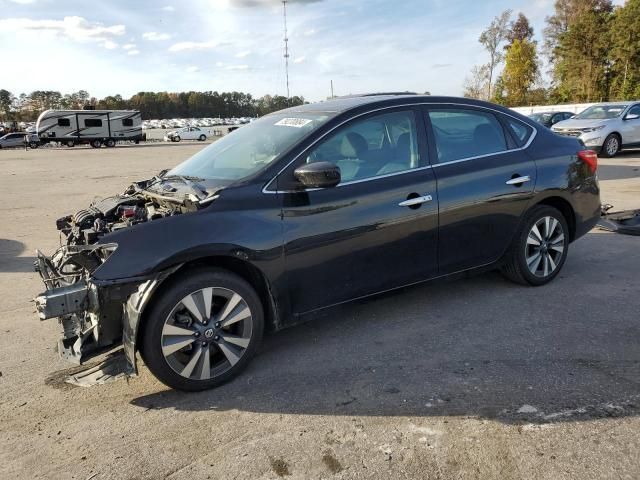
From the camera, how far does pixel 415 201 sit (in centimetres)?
394

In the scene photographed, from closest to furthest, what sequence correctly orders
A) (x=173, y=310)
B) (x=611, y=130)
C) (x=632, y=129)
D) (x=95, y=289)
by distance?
(x=95, y=289)
(x=173, y=310)
(x=611, y=130)
(x=632, y=129)

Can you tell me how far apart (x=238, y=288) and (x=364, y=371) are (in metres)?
1.00

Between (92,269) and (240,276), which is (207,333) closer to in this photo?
(240,276)

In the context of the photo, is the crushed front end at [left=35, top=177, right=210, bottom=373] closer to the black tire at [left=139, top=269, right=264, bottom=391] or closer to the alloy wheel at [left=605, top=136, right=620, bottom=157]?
the black tire at [left=139, top=269, right=264, bottom=391]

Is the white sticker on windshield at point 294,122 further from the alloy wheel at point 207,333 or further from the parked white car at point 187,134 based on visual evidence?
the parked white car at point 187,134

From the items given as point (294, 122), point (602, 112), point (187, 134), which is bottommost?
point (294, 122)

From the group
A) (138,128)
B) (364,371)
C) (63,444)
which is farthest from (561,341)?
(138,128)

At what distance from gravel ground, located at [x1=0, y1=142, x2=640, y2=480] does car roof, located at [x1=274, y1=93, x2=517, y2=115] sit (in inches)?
67.1

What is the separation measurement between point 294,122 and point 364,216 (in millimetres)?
980

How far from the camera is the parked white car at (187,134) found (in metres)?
53.4

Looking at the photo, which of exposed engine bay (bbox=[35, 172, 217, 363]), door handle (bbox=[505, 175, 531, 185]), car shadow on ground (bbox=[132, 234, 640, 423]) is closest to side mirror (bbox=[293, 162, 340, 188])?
exposed engine bay (bbox=[35, 172, 217, 363])

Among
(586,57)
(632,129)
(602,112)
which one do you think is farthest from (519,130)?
(586,57)

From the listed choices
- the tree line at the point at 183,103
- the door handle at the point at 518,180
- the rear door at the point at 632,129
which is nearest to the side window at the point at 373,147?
the door handle at the point at 518,180

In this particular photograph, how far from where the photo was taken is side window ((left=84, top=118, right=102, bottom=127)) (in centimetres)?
4412
